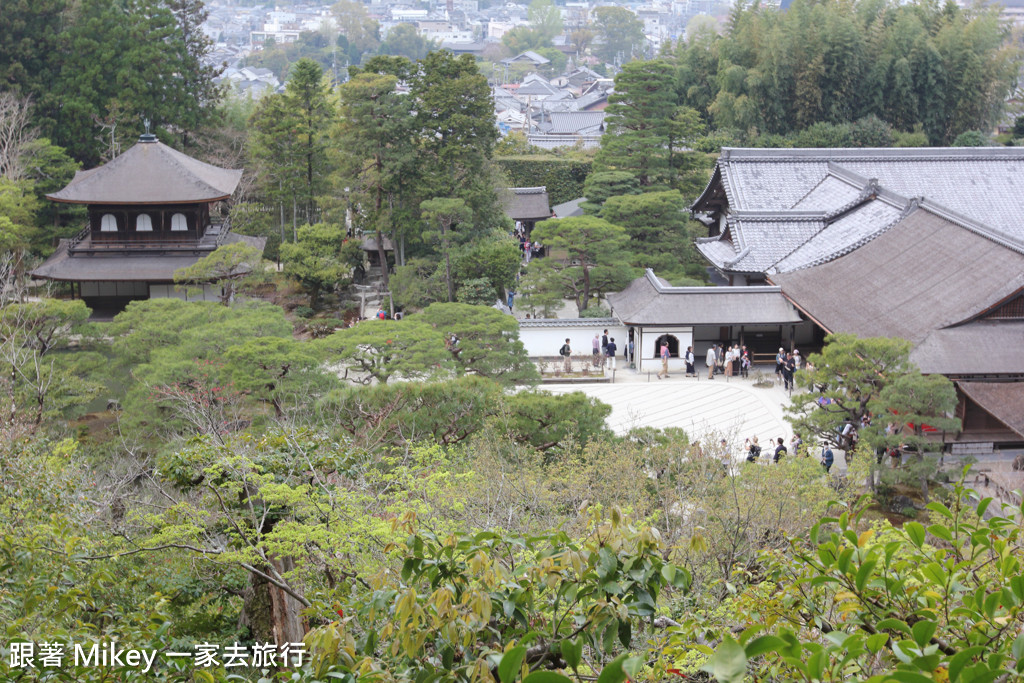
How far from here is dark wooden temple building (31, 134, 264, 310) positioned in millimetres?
24344

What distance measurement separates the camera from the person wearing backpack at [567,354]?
2183cm

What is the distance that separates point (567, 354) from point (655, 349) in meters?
2.11

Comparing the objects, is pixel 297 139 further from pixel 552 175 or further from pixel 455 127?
pixel 552 175

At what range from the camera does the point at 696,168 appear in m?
31.4

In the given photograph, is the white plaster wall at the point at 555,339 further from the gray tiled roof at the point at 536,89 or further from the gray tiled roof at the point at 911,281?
the gray tiled roof at the point at 536,89

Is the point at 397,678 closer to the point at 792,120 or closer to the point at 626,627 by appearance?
the point at 626,627

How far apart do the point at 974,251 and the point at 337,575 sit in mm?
15625

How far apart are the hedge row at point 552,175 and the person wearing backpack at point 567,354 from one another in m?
16.7

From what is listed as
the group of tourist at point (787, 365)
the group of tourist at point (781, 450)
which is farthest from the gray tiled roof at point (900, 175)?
the group of tourist at point (781, 450)

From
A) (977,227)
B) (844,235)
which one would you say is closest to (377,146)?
Answer: (844,235)

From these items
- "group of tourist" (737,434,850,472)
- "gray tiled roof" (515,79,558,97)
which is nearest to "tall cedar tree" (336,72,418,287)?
"group of tourist" (737,434,850,472)

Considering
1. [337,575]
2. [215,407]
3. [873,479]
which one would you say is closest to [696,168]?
[873,479]

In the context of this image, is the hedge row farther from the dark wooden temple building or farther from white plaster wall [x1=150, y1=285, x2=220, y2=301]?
white plaster wall [x1=150, y1=285, x2=220, y2=301]

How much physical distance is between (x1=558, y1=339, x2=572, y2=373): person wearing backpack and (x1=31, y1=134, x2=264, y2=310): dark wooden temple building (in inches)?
369
